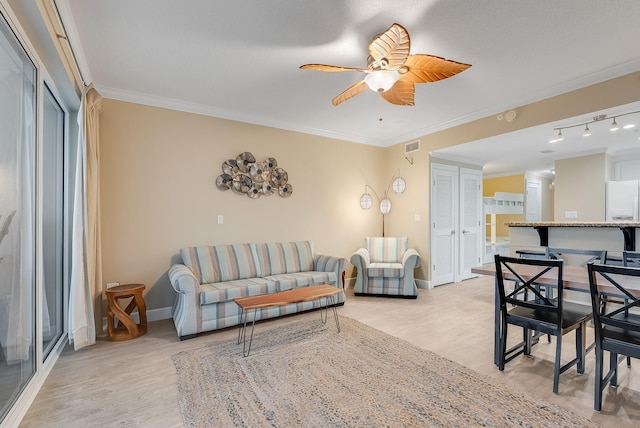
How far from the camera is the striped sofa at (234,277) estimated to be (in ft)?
9.71

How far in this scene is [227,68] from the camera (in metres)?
2.87

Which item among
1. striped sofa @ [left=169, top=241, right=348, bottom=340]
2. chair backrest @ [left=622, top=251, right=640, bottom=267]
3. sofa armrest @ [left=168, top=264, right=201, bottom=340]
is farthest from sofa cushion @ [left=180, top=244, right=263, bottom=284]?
chair backrest @ [left=622, top=251, right=640, bottom=267]

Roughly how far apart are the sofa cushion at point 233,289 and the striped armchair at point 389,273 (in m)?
1.60

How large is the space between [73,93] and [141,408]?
9.02ft

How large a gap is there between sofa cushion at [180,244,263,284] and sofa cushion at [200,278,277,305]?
0.14m

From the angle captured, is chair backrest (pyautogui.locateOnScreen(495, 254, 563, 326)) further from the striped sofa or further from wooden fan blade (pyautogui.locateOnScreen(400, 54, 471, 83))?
the striped sofa

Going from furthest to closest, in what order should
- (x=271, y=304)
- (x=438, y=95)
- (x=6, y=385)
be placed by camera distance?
1. (x=438, y=95)
2. (x=271, y=304)
3. (x=6, y=385)

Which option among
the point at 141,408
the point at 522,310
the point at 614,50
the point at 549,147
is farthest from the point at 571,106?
the point at 141,408

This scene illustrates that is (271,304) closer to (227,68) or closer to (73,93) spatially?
(227,68)

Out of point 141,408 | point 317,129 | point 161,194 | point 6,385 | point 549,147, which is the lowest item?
point 141,408

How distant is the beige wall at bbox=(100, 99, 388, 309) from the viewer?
338 centimetres

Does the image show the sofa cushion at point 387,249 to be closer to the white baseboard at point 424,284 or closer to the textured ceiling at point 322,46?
the white baseboard at point 424,284

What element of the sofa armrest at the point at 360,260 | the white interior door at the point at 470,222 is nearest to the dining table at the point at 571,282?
the sofa armrest at the point at 360,260

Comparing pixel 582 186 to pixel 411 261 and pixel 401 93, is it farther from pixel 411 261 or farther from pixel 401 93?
pixel 401 93
